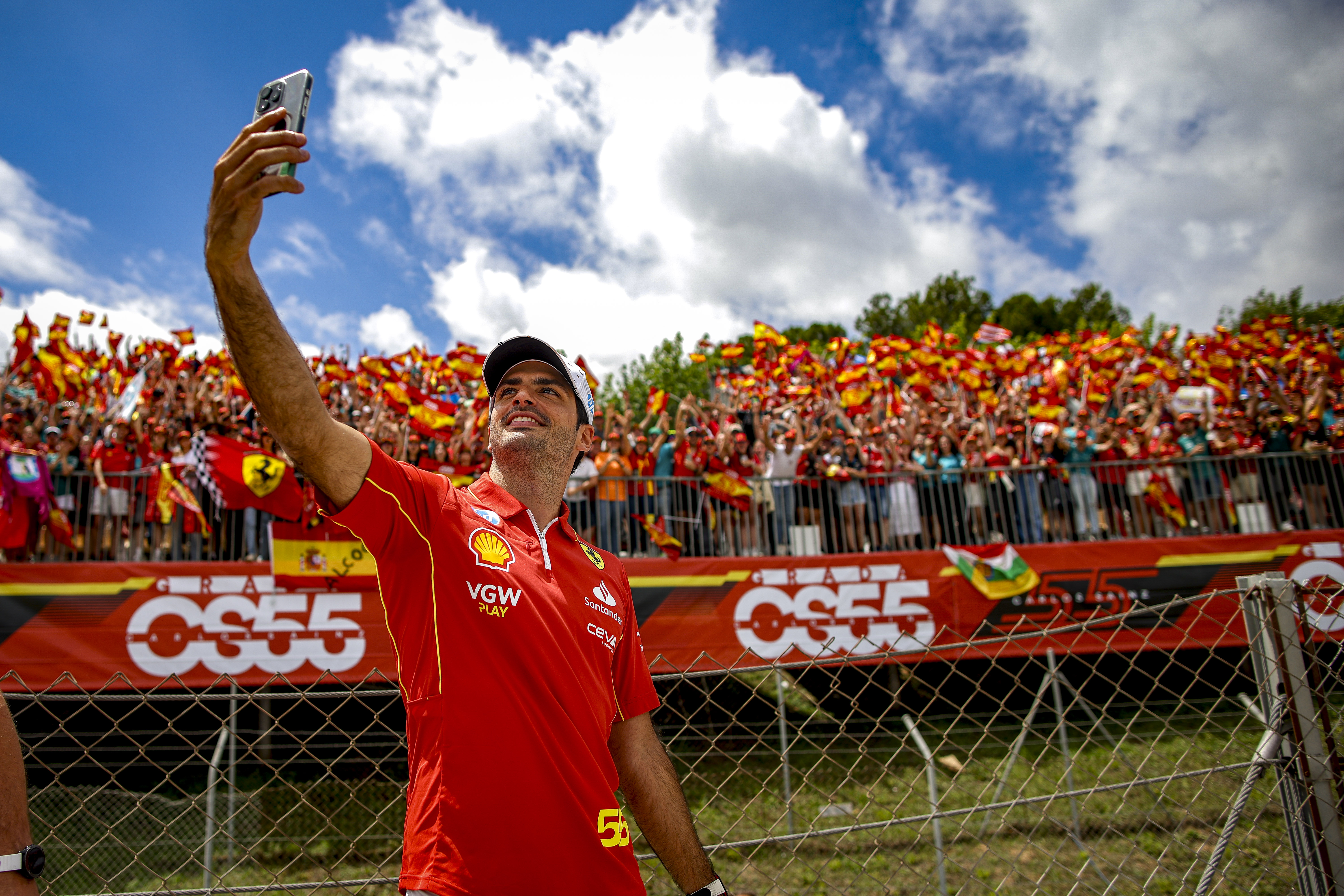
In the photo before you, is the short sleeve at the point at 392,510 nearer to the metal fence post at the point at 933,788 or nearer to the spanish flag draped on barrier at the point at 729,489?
the metal fence post at the point at 933,788

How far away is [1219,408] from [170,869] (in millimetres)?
15792

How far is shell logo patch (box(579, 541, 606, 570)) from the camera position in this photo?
2.29 meters

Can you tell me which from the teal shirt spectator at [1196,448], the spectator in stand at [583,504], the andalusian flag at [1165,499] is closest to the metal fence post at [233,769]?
the spectator in stand at [583,504]

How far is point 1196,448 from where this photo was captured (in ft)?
33.5

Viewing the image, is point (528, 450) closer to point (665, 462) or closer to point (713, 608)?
point (713, 608)

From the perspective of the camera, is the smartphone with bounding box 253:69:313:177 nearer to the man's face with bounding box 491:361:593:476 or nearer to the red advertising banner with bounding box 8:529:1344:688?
the man's face with bounding box 491:361:593:476

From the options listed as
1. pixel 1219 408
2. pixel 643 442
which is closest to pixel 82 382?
pixel 643 442

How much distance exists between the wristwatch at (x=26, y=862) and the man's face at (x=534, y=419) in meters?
1.27

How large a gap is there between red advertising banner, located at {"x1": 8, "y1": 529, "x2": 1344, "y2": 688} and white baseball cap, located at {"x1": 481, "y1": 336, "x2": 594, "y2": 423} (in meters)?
5.32

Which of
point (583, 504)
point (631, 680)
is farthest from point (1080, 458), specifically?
point (631, 680)

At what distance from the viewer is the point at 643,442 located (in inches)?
385

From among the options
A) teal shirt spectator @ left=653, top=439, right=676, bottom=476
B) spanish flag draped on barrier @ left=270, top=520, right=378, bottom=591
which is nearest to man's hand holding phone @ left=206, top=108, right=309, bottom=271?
spanish flag draped on barrier @ left=270, top=520, right=378, bottom=591

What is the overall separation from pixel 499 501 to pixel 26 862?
1201mm

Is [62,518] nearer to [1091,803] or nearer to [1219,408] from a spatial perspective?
[1091,803]
